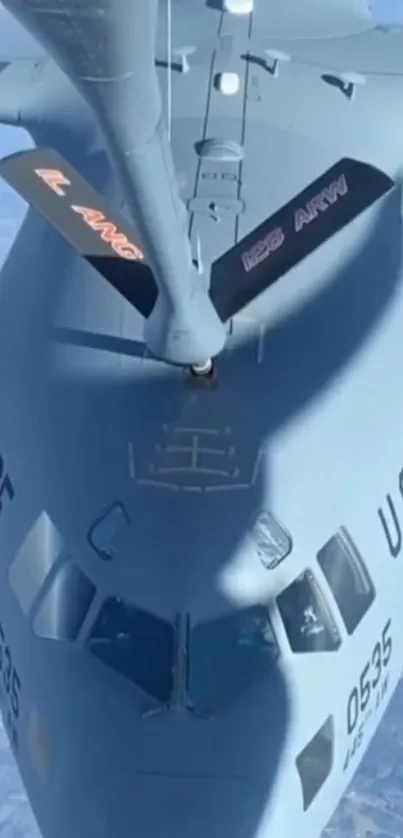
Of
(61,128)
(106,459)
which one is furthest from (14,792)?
(106,459)

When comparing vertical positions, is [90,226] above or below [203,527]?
above

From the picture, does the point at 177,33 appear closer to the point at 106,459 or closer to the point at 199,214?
the point at 199,214

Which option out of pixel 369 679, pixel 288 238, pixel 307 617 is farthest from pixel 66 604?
pixel 288 238

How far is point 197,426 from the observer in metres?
12.1

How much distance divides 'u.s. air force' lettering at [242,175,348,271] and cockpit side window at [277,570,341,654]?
248 cm

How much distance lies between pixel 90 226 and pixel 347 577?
3.46 meters

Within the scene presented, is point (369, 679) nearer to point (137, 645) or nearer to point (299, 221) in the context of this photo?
point (137, 645)

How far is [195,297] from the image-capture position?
33.9ft

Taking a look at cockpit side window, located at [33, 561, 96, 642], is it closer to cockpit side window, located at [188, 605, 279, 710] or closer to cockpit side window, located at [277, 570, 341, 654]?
cockpit side window, located at [188, 605, 279, 710]

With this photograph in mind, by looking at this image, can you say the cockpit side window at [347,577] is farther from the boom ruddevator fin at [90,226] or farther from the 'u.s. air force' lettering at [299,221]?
the boom ruddevator fin at [90,226]

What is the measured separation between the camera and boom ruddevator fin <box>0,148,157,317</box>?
37.5ft

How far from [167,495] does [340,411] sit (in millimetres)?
1876

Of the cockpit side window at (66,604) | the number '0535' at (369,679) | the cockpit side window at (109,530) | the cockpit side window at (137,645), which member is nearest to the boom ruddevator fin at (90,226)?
the cockpit side window at (109,530)

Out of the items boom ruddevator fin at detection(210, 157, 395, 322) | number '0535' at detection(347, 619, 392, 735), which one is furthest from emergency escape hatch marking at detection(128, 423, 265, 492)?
number '0535' at detection(347, 619, 392, 735)
